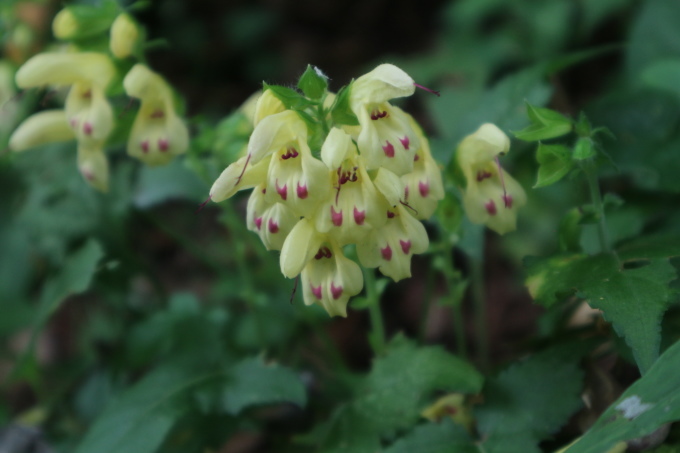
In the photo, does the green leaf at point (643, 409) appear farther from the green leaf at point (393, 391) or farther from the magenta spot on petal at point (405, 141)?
the magenta spot on petal at point (405, 141)

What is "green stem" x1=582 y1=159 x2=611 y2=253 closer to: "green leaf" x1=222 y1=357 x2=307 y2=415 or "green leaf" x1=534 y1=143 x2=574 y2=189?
"green leaf" x1=534 y1=143 x2=574 y2=189

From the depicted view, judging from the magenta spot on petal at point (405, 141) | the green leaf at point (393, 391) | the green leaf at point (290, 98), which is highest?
the green leaf at point (290, 98)

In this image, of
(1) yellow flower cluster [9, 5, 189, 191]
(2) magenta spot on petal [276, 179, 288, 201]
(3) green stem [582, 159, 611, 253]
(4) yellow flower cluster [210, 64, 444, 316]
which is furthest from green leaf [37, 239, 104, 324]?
(3) green stem [582, 159, 611, 253]

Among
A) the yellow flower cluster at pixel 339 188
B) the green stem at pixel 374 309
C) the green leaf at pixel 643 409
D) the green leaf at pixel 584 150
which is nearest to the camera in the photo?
the green leaf at pixel 643 409

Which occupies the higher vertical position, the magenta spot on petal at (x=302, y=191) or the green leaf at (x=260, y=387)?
the magenta spot on petal at (x=302, y=191)

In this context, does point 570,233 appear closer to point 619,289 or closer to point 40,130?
point 619,289

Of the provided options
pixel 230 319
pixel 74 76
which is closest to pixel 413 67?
pixel 230 319

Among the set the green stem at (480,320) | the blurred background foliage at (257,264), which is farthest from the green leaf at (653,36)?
the green stem at (480,320)
